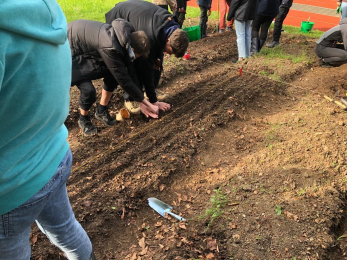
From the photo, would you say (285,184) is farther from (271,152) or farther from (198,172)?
(198,172)

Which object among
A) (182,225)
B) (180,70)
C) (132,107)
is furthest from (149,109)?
(180,70)

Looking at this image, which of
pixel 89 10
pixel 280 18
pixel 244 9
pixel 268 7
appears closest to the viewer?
pixel 244 9

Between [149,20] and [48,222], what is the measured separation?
105 inches

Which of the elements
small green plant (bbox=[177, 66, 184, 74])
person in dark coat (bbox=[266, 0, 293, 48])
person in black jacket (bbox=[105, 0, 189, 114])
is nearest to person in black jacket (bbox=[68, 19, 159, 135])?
→ person in black jacket (bbox=[105, 0, 189, 114])

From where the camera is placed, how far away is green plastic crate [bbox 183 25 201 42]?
271 inches

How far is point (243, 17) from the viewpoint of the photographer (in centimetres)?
540

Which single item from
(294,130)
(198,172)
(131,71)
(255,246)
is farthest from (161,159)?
(294,130)

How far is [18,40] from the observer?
30.6 inches

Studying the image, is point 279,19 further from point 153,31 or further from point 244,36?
point 153,31

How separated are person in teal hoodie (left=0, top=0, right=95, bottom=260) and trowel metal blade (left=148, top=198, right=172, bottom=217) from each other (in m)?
1.36

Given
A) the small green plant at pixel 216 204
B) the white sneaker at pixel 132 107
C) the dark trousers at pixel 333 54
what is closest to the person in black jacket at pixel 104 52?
the white sneaker at pixel 132 107

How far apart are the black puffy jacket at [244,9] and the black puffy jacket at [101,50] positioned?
312cm

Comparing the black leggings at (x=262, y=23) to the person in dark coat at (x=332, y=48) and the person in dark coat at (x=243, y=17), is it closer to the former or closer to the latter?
the person in dark coat at (x=243, y=17)

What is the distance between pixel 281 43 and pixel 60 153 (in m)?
7.03
